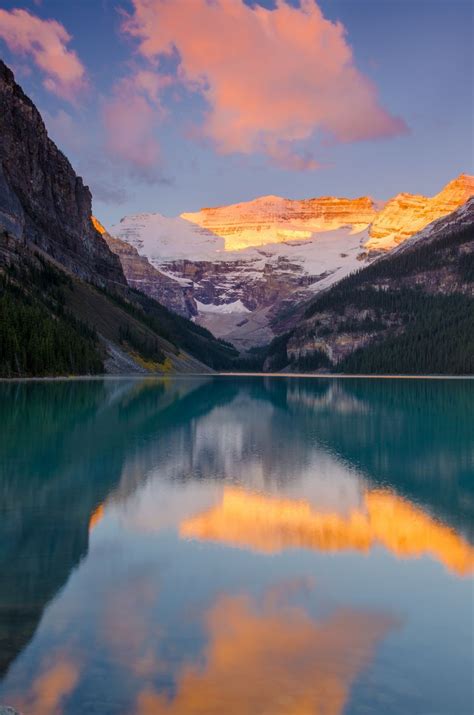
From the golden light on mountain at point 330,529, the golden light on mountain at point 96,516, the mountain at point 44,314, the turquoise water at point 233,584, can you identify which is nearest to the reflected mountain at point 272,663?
the turquoise water at point 233,584

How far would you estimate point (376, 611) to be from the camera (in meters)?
13.8

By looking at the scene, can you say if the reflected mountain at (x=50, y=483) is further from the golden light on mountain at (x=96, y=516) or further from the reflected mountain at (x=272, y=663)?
the reflected mountain at (x=272, y=663)

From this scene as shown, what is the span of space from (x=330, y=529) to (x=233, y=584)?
19.8 feet

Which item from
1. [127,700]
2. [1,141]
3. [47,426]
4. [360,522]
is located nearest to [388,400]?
[47,426]

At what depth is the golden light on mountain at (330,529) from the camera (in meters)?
18.4

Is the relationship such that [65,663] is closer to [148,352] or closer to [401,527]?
[401,527]

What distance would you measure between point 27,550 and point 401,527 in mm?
10654

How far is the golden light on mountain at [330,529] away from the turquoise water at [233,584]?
9 cm

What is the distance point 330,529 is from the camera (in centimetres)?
2048

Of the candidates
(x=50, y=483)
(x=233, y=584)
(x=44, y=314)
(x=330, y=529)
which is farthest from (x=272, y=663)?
(x=44, y=314)

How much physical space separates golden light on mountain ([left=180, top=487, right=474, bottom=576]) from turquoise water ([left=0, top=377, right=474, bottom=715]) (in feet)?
0.31

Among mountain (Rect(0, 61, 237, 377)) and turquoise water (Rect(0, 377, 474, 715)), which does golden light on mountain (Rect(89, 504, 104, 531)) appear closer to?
turquoise water (Rect(0, 377, 474, 715))

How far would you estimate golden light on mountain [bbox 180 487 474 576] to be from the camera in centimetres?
1836

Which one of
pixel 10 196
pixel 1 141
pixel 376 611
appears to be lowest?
pixel 376 611
